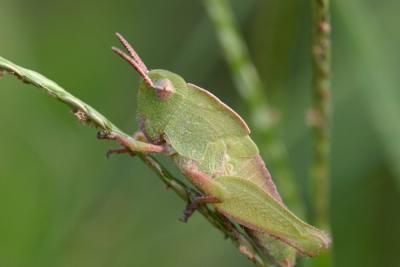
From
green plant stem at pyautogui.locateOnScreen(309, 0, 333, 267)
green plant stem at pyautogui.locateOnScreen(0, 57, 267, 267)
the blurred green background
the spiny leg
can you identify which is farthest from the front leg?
the blurred green background

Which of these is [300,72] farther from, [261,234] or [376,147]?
[261,234]

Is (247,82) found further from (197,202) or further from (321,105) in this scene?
(197,202)

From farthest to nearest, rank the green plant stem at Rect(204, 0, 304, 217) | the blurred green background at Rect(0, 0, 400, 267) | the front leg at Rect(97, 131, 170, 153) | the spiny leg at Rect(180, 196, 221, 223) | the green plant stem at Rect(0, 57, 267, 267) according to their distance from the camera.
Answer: the blurred green background at Rect(0, 0, 400, 267) < the green plant stem at Rect(204, 0, 304, 217) < the spiny leg at Rect(180, 196, 221, 223) < the front leg at Rect(97, 131, 170, 153) < the green plant stem at Rect(0, 57, 267, 267)

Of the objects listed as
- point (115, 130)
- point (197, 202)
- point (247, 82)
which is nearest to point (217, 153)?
point (197, 202)

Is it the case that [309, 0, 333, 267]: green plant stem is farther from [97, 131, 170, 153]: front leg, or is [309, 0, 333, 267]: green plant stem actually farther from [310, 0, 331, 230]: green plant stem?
[97, 131, 170, 153]: front leg

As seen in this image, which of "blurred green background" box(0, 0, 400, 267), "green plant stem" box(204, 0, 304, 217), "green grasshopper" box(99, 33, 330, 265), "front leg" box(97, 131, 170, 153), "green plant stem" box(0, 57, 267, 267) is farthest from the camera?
"blurred green background" box(0, 0, 400, 267)

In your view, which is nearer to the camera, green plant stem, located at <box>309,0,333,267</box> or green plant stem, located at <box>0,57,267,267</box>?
green plant stem, located at <box>0,57,267,267</box>

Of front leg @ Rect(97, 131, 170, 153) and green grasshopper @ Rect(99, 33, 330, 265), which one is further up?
front leg @ Rect(97, 131, 170, 153)
